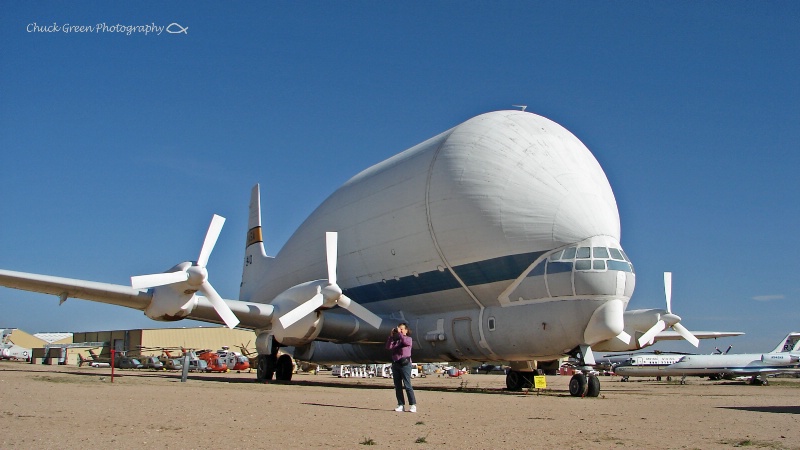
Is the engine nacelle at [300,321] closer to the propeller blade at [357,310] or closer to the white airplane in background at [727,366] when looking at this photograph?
the propeller blade at [357,310]

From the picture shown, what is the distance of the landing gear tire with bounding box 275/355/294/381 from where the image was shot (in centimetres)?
2534

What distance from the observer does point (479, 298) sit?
865 inches

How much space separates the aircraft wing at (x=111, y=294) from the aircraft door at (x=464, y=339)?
21.6ft

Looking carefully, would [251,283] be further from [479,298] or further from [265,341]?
[479,298]

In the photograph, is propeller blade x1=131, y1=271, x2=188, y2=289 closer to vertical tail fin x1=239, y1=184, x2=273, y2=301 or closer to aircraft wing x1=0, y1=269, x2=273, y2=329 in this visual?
aircraft wing x1=0, y1=269, x2=273, y2=329

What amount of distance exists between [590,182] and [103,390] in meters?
15.2

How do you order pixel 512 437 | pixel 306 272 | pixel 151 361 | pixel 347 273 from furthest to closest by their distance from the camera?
pixel 151 361 < pixel 306 272 < pixel 347 273 < pixel 512 437

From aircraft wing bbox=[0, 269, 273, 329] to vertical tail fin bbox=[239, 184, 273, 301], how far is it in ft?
36.5

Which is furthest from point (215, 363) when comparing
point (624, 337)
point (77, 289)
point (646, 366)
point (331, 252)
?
point (624, 337)

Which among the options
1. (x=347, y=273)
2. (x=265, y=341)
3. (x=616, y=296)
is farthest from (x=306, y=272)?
(x=616, y=296)

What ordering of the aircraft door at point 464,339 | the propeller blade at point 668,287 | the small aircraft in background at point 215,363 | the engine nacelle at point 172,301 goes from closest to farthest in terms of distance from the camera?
the engine nacelle at point 172,301
the aircraft door at point 464,339
the propeller blade at point 668,287
the small aircraft in background at point 215,363

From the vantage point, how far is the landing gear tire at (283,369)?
83.1 ft

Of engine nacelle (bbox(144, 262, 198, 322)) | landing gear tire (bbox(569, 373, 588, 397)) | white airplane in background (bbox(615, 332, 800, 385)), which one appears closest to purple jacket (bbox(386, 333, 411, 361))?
landing gear tire (bbox(569, 373, 588, 397))

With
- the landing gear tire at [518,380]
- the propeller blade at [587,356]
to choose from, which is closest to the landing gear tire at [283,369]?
the landing gear tire at [518,380]
